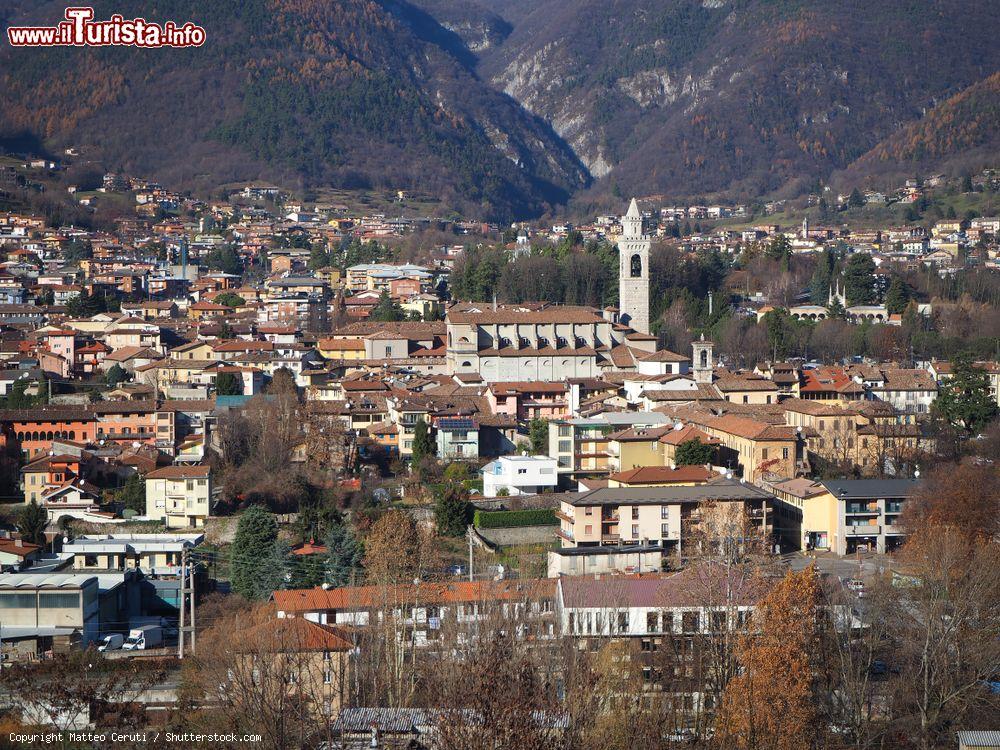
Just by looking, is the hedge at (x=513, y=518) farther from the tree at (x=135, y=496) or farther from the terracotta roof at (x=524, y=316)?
the terracotta roof at (x=524, y=316)

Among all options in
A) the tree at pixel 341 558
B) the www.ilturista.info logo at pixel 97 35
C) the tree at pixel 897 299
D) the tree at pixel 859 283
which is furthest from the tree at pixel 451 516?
the www.ilturista.info logo at pixel 97 35

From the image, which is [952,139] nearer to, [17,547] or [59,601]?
[17,547]

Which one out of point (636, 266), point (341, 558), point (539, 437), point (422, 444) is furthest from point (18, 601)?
point (636, 266)

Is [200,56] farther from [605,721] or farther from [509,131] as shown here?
[605,721]

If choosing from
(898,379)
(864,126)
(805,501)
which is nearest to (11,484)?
(805,501)

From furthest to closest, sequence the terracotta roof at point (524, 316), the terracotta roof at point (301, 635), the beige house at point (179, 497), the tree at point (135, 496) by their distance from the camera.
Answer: the terracotta roof at point (524, 316)
the tree at point (135, 496)
the beige house at point (179, 497)
the terracotta roof at point (301, 635)

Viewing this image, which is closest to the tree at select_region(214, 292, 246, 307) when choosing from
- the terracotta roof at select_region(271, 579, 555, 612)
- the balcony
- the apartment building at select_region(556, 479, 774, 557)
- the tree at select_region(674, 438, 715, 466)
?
the tree at select_region(674, 438, 715, 466)

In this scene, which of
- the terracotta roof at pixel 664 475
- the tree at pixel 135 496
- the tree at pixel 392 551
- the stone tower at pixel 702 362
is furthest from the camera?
the stone tower at pixel 702 362
